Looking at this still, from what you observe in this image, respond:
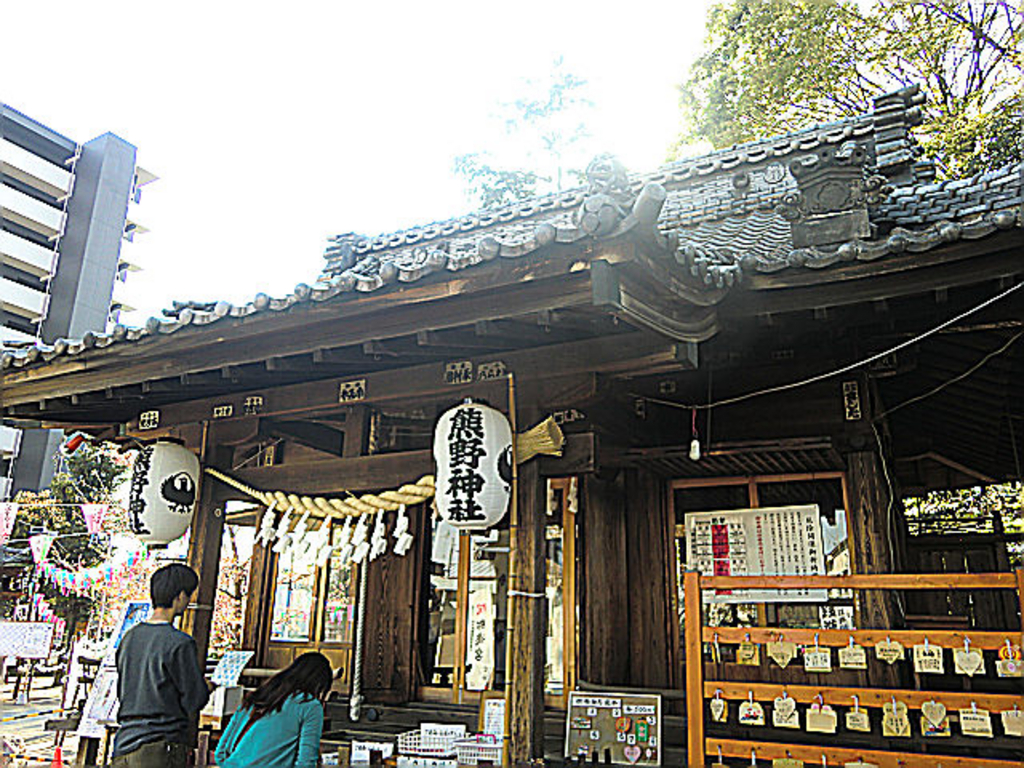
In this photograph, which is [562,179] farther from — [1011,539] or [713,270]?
[713,270]

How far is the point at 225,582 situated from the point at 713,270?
837 inches

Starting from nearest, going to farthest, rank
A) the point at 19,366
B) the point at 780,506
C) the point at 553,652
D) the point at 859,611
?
the point at 859,611
the point at 19,366
the point at 780,506
the point at 553,652

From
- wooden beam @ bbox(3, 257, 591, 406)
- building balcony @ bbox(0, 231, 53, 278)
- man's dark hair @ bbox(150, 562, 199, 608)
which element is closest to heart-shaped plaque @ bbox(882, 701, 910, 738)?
wooden beam @ bbox(3, 257, 591, 406)

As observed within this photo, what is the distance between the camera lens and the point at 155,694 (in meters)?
3.96

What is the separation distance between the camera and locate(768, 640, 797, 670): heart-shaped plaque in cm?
488

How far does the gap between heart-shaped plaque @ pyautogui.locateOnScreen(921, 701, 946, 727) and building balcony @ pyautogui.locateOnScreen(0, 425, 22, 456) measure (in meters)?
34.2

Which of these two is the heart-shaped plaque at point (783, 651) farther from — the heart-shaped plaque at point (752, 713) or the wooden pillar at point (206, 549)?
the wooden pillar at point (206, 549)

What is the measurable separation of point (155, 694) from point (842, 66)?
17.1 metres

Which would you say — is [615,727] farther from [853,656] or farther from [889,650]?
[889,650]

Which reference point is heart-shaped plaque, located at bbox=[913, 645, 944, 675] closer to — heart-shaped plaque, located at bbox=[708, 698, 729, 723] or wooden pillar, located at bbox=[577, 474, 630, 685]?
heart-shaped plaque, located at bbox=[708, 698, 729, 723]

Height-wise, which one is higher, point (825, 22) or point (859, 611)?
point (825, 22)

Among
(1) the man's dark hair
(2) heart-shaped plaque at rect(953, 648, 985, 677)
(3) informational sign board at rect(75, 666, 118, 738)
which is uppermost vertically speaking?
(1) the man's dark hair

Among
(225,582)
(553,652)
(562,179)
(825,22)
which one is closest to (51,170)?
(225,582)

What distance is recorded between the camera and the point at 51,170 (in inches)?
1369
